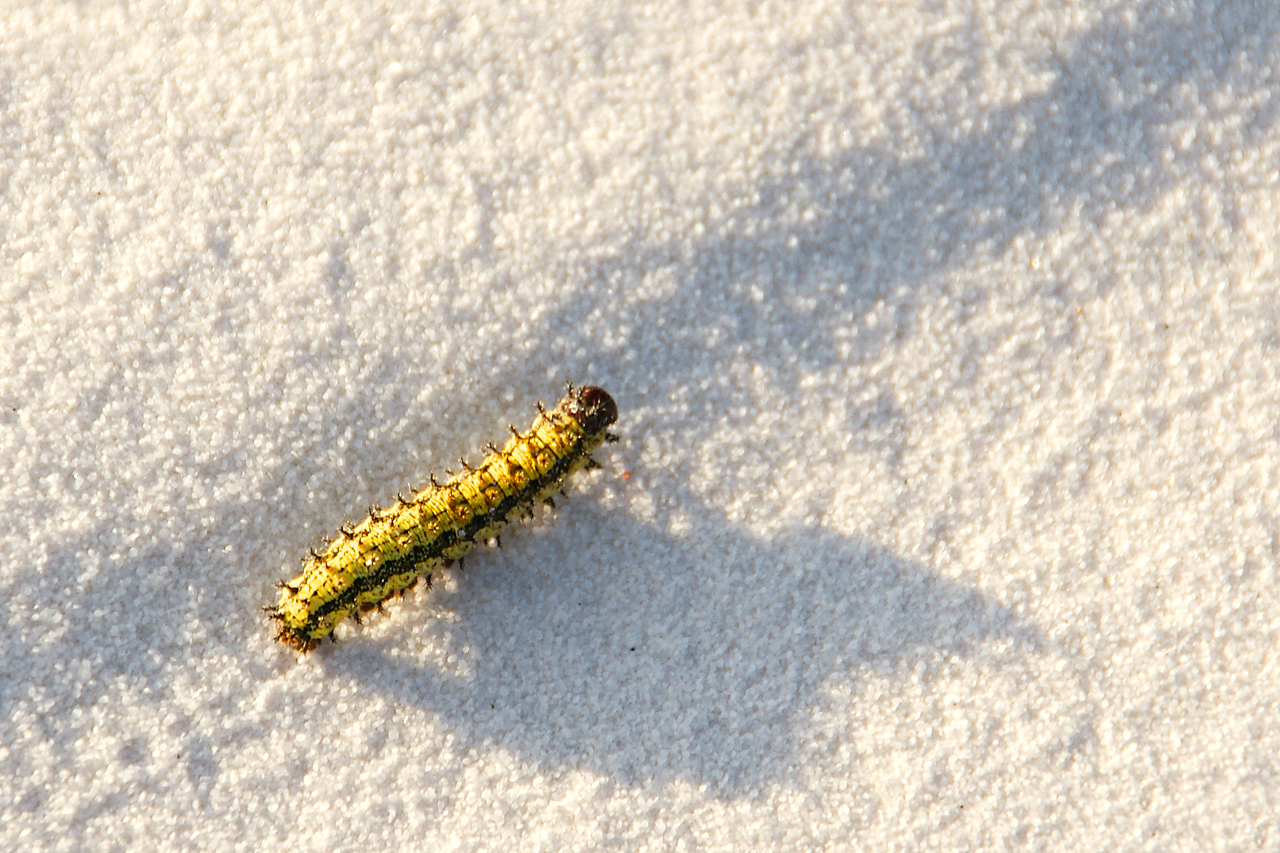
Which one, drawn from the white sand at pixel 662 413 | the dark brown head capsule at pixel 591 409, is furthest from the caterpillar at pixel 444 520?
the white sand at pixel 662 413

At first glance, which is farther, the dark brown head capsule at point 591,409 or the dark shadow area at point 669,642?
the dark shadow area at point 669,642

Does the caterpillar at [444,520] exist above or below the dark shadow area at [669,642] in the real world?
above

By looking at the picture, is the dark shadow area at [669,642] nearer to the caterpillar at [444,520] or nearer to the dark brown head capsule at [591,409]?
the caterpillar at [444,520]

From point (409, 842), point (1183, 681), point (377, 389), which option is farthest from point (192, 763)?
point (1183, 681)

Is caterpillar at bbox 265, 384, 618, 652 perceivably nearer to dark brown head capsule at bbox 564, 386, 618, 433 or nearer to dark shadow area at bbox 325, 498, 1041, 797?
dark brown head capsule at bbox 564, 386, 618, 433

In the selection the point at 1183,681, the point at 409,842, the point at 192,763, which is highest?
the point at 192,763

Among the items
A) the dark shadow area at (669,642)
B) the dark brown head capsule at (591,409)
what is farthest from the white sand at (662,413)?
the dark brown head capsule at (591,409)

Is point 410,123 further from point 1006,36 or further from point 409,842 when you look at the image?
point 409,842
